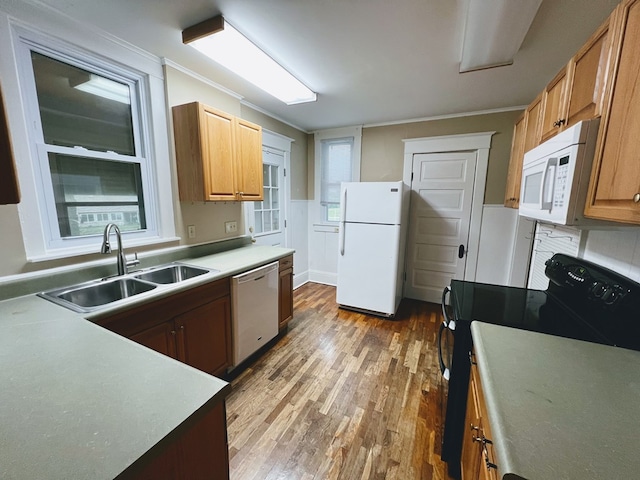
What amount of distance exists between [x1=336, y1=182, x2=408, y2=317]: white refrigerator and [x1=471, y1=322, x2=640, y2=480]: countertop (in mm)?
2011

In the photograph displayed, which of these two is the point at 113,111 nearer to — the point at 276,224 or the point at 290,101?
the point at 290,101

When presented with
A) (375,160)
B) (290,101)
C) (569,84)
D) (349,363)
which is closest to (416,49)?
(569,84)

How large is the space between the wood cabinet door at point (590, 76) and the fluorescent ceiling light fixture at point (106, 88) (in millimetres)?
2731

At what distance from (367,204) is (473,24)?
180 centimetres

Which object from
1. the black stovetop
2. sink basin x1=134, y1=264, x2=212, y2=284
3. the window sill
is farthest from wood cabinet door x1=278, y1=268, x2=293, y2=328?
the black stovetop

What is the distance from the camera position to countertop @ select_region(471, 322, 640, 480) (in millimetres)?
549

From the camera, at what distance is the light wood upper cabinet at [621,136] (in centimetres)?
82

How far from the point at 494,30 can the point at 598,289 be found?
1476 millimetres

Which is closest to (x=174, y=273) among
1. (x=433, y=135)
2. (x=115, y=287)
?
(x=115, y=287)

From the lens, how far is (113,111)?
1.92 meters

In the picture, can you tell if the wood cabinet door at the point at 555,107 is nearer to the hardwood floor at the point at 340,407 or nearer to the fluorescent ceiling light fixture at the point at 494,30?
the fluorescent ceiling light fixture at the point at 494,30

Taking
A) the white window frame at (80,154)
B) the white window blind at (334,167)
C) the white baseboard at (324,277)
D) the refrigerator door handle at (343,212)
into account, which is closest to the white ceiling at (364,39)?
the white window frame at (80,154)

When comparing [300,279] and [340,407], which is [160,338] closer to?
[340,407]

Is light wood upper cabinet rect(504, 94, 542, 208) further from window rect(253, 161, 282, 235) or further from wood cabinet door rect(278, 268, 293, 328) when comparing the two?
window rect(253, 161, 282, 235)
